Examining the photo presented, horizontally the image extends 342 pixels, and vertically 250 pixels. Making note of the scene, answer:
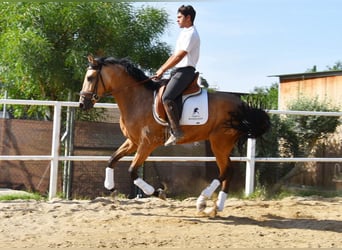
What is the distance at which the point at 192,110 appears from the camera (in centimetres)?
695

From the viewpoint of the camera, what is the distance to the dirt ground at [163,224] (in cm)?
548

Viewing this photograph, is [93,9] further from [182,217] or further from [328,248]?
[328,248]

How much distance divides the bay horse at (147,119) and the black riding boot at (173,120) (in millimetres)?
173

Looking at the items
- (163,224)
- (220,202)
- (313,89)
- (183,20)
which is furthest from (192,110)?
(313,89)

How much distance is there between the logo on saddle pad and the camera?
272 inches

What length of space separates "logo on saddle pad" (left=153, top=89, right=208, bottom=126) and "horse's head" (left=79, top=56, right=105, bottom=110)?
826 millimetres

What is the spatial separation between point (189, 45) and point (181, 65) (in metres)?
0.29

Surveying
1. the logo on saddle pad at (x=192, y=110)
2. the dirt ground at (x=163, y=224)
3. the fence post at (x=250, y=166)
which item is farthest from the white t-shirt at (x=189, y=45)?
the fence post at (x=250, y=166)

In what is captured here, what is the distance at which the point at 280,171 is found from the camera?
11344mm

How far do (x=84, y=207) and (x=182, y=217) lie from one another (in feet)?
4.82

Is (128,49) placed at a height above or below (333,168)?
above

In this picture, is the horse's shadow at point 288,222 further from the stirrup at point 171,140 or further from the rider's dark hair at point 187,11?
the rider's dark hair at point 187,11

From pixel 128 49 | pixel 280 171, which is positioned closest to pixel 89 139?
pixel 128 49

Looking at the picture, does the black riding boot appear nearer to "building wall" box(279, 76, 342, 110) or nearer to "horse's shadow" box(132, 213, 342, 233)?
"horse's shadow" box(132, 213, 342, 233)
